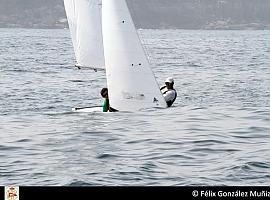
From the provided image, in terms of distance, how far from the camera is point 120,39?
27.6m

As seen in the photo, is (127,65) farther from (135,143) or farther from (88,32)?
(135,143)

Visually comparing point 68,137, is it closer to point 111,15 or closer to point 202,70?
point 111,15

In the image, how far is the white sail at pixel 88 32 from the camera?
33.6 meters

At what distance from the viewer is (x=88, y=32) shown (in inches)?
1347

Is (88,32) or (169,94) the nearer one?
(169,94)

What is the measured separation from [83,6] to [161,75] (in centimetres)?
2245

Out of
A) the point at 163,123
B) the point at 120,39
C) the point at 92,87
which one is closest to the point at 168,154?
the point at 163,123

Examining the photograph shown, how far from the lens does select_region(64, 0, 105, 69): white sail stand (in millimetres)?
33562
